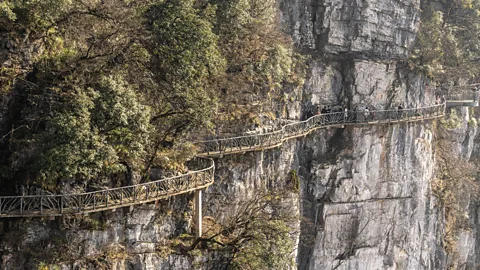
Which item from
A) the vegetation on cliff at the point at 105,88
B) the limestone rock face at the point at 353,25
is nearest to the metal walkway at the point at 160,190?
the vegetation on cliff at the point at 105,88

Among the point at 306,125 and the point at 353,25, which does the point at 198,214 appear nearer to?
the point at 306,125

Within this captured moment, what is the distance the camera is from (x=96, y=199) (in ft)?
67.3

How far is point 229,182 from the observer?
2823cm

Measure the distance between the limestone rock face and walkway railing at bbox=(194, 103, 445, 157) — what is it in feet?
12.6

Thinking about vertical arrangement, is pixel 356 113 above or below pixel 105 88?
below

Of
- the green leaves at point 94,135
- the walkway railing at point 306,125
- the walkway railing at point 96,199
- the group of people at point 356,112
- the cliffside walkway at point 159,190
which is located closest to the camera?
the walkway railing at point 96,199

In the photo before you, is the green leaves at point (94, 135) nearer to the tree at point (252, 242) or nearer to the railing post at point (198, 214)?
the railing post at point (198, 214)

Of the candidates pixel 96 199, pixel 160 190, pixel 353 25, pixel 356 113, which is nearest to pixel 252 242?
pixel 160 190

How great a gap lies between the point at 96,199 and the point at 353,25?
2293 cm

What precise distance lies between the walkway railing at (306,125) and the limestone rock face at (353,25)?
383 cm

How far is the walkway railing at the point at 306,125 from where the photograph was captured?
27000 millimetres

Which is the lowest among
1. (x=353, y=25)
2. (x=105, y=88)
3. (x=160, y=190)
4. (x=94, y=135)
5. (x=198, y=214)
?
(x=198, y=214)

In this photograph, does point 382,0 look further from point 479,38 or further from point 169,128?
point 169,128

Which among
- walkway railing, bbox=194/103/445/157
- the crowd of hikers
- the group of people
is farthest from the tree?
the group of people
